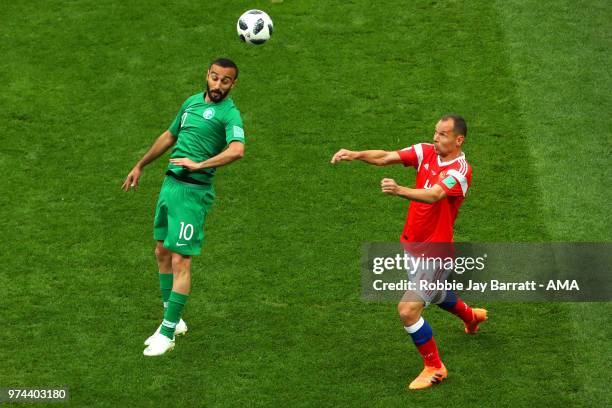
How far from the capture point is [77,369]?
10617mm

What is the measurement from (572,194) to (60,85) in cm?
658

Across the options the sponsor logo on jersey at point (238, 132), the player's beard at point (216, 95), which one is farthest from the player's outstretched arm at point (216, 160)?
the player's beard at point (216, 95)

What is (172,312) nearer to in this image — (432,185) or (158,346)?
(158,346)

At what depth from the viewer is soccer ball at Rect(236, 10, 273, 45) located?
12.8 meters

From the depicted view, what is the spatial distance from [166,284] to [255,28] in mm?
3179

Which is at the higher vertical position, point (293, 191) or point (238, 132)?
point (293, 191)

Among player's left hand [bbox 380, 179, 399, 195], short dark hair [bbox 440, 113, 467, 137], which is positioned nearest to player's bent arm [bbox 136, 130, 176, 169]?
player's left hand [bbox 380, 179, 399, 195]

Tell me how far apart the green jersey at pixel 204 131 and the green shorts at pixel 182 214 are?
0.39 ft

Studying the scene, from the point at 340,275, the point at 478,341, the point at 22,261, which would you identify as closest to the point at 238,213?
the point at 340,275

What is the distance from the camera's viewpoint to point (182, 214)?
10836 mm

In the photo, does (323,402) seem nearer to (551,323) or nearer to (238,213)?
(551,323)

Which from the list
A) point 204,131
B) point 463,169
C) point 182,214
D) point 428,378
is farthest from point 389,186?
point 182,214

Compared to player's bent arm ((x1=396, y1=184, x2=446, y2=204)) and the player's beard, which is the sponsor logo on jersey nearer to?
the player's beard

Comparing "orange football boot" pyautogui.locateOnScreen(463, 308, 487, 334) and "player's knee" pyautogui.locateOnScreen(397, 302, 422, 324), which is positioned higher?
"orange football boot" pyautogui.locateOnScreen(463, 308, 487, 334)
